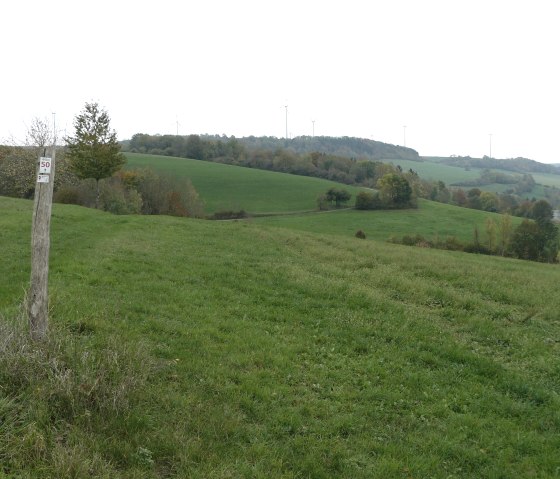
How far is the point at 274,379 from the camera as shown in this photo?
7594 mm

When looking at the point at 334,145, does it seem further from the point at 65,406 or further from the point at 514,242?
the point at 65,406

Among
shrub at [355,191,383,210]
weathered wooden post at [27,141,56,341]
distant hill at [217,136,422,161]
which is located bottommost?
weathered wooden post at [27,141,56,341]

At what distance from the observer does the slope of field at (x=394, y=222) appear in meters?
65.6

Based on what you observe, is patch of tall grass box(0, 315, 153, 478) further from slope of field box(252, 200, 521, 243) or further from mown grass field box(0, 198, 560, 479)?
slope of field box(252, 200, 521, 243)

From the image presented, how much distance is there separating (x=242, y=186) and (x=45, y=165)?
87.4m

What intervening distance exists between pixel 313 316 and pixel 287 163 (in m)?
111

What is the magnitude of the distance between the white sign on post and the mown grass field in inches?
88.8

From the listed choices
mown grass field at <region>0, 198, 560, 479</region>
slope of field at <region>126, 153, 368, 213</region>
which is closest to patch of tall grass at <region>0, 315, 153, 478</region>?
mown grass field at <region>0, 198, 560, 479</region>

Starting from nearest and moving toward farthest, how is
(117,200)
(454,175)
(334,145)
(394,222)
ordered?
(117,200), (394,222), (454,175), (334,145)

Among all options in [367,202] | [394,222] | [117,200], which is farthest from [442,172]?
[117,200]

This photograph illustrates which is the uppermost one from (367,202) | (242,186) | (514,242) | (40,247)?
(242,186)

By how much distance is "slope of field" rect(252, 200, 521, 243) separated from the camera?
65625 mm

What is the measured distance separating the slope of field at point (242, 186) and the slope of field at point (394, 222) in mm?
8084

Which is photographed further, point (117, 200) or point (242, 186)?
point (242, 186)
